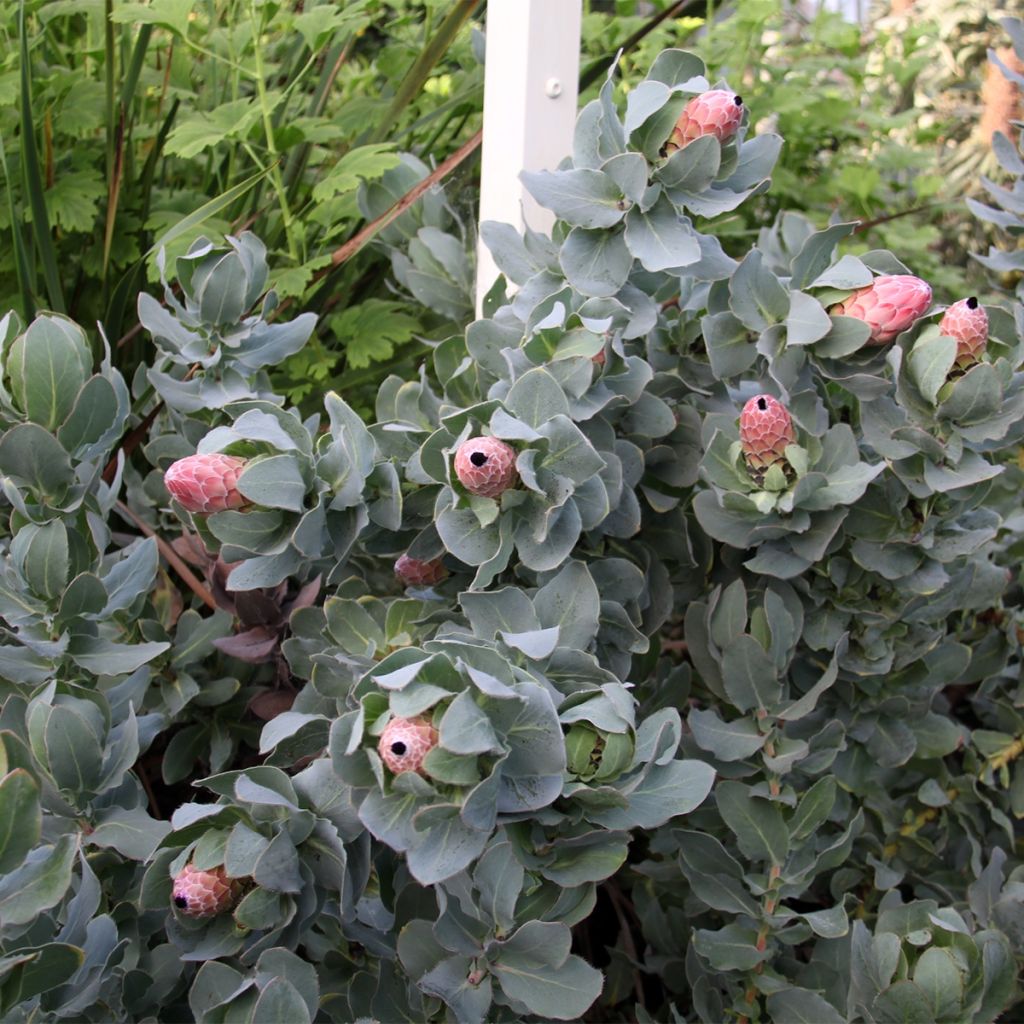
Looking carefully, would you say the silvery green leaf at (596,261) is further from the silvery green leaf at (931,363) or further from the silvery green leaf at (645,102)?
the silvery green leaf at (931,363)

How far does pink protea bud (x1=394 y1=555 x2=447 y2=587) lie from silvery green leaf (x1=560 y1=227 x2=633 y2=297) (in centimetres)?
27

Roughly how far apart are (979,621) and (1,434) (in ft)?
3.56

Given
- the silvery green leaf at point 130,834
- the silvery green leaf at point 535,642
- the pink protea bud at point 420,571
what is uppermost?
the silvery green leaf at point 535,642

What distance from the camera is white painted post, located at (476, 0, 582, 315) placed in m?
1.04

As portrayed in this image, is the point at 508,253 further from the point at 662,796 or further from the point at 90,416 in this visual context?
the point at 662,796

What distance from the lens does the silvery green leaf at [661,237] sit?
81cm

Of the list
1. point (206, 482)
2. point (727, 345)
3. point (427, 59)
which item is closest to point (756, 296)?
point (727, 345)

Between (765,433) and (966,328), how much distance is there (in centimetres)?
18

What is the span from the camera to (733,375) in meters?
0.93

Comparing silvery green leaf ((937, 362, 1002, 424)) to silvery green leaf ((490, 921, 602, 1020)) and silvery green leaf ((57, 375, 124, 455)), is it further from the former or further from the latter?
silvery green leaf ((57, 375, 124, 455))

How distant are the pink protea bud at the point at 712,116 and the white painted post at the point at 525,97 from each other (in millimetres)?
269

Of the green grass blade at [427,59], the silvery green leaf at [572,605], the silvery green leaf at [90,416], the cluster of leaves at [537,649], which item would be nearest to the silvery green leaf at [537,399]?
the cluster of leaves at [537,649]

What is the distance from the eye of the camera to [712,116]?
31.3 inches

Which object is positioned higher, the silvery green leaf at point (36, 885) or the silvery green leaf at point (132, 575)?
the silvery green leaf at point (36, 885)
